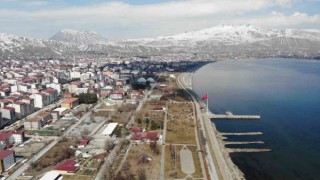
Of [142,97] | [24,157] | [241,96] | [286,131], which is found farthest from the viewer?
[241,96]

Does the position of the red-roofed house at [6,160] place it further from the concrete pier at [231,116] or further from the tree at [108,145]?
the concrete pier at [231,116]

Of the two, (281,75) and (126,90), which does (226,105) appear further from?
(281,75)

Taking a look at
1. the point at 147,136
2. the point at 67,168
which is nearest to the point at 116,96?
the point at 147,136

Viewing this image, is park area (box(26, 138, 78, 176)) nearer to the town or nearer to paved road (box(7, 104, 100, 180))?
the town

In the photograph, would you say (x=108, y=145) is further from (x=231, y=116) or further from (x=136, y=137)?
(x=231, y=116)

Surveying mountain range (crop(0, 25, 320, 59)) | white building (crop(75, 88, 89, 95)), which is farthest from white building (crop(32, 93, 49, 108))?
mountain range (crop(0, 25, 320, 59))

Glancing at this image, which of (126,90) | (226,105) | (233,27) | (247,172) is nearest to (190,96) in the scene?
(226,105)
